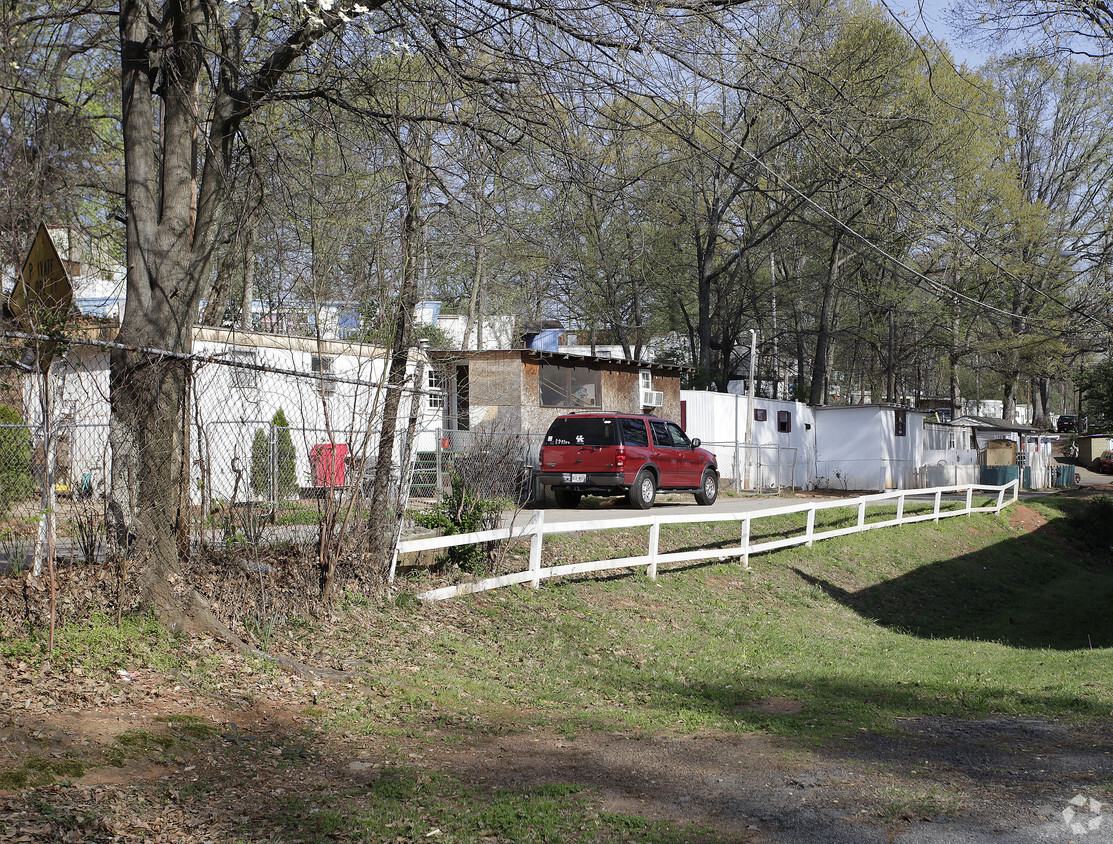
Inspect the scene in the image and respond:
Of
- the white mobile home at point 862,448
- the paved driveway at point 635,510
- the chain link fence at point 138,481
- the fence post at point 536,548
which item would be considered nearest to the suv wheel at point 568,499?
the paved driveway at point 635,510

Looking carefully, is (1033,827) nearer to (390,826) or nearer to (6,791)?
(390,826)

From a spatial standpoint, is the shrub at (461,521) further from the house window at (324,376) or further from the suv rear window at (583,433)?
the suv rear window at (583,433)

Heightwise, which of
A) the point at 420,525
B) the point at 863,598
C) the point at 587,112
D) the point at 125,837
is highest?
the point at 587,112

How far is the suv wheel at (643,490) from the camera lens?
1756 cm

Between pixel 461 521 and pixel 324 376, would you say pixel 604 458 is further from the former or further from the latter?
pixel 324 376

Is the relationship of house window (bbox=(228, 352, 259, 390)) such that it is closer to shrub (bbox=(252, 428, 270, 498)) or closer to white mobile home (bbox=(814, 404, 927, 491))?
shrub (bbox=(252, 428, 270, 498))

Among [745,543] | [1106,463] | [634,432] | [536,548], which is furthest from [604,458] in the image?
[1106,463]

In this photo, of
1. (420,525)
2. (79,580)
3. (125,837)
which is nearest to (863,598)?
(420,525)

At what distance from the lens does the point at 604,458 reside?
17.3 meters

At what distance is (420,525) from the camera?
11.7 m

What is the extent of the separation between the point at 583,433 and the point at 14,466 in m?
10.7

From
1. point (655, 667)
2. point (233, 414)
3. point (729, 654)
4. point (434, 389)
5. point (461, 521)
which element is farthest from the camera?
point (461, 521)

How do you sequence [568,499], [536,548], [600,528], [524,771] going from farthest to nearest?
[568,499], [600,528], [536,548], [524,771]

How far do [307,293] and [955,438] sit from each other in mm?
38218
